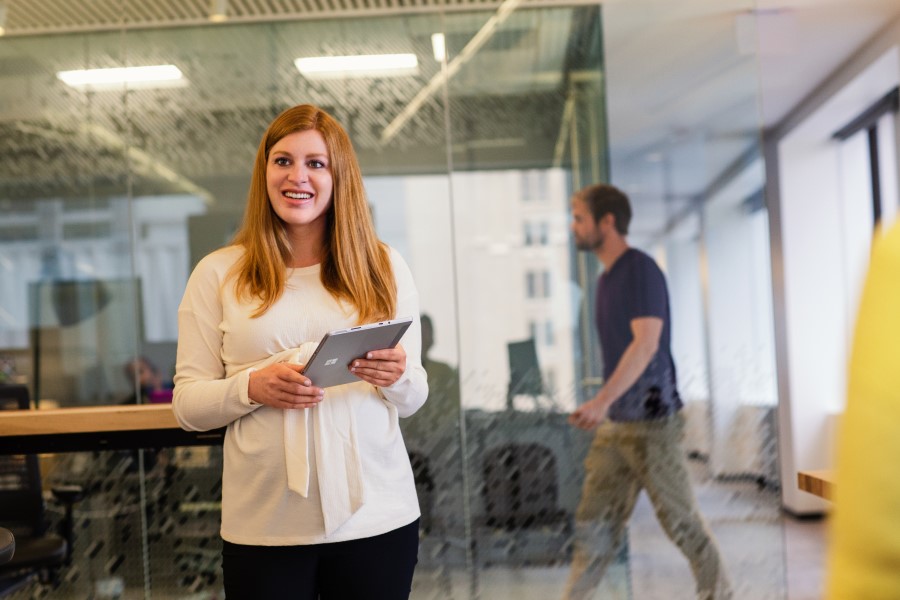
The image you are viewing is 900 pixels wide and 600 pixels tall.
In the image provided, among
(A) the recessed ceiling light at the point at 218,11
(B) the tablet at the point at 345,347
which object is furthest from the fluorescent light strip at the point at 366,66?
(B) the tablet at the point at 345,347

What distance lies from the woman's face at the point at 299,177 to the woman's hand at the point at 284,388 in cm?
34

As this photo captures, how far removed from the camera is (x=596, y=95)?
368cm

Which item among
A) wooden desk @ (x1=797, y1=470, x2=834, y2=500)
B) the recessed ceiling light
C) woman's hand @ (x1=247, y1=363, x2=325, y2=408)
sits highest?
the recessed ceiling light

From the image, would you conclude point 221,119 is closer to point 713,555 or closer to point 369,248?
point 369,248

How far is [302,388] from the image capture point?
1.76 m

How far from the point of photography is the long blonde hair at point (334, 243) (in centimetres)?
191

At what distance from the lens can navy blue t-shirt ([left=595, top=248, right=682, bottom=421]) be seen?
3.58 metres

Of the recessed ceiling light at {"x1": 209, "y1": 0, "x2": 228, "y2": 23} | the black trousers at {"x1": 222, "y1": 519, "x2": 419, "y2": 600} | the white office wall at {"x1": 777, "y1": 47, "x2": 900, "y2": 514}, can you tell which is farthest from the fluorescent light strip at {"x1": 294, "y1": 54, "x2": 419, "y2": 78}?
the white office wall at {"x1": 777, "y1": 47, "x2": 900, "y2": 514}

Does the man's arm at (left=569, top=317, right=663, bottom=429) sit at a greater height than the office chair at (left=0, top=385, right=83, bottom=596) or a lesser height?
greater

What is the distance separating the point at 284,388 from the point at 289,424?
0.11 metres

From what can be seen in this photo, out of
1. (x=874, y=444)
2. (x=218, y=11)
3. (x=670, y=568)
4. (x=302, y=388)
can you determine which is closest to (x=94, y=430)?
(x=302, y=388)

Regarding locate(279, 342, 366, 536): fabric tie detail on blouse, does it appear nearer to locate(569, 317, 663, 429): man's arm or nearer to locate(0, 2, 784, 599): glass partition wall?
locate(0, 2, 784, 599): glass partition wall

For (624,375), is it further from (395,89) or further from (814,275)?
(814,275)

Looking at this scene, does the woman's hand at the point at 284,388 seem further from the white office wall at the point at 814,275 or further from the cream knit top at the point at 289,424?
the white office wall at the point at 814,275
